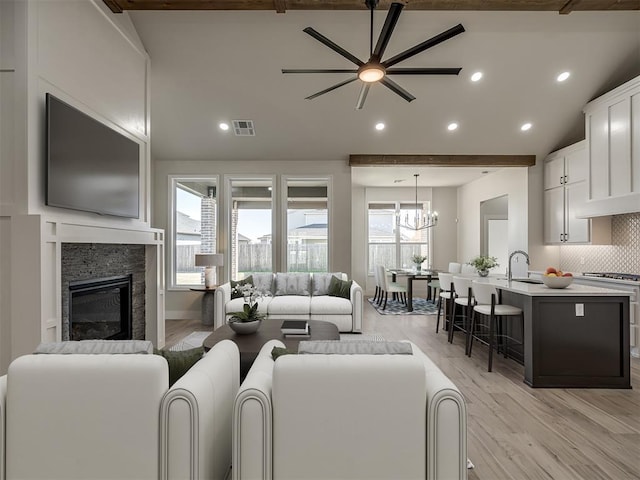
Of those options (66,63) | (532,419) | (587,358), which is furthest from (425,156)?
(66,63)

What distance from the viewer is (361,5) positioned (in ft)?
11.9

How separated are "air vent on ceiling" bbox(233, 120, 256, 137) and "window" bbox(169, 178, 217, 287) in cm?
115

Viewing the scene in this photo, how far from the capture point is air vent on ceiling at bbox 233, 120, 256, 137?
18.0 feet

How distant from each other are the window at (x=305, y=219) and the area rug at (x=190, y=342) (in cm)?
204

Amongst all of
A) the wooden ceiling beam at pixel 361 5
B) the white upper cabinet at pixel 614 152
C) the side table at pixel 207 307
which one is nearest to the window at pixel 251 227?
the side table at pixel 207 307

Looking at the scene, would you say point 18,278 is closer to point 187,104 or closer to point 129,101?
point 129,101

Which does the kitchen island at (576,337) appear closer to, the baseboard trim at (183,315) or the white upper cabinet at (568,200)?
the white upper cabinet at (568,200)

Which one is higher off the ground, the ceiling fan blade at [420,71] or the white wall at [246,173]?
the ceiling fan blade at [420,71]

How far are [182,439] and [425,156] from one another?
577cm

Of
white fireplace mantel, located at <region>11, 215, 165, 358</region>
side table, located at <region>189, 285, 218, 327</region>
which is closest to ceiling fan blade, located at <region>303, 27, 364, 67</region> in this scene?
white fireplace mantel, located at <region>11, 215, 165, 358</region>

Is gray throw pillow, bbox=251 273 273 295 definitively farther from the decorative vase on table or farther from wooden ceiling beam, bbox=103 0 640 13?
wooden ceiling beam, bbox=103 0 640 13

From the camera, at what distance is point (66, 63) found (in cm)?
294

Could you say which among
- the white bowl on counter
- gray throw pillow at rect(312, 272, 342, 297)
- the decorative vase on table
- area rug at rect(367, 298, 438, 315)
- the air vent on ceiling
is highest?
the air vent on ceiling

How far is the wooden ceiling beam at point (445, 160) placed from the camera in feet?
19.8
